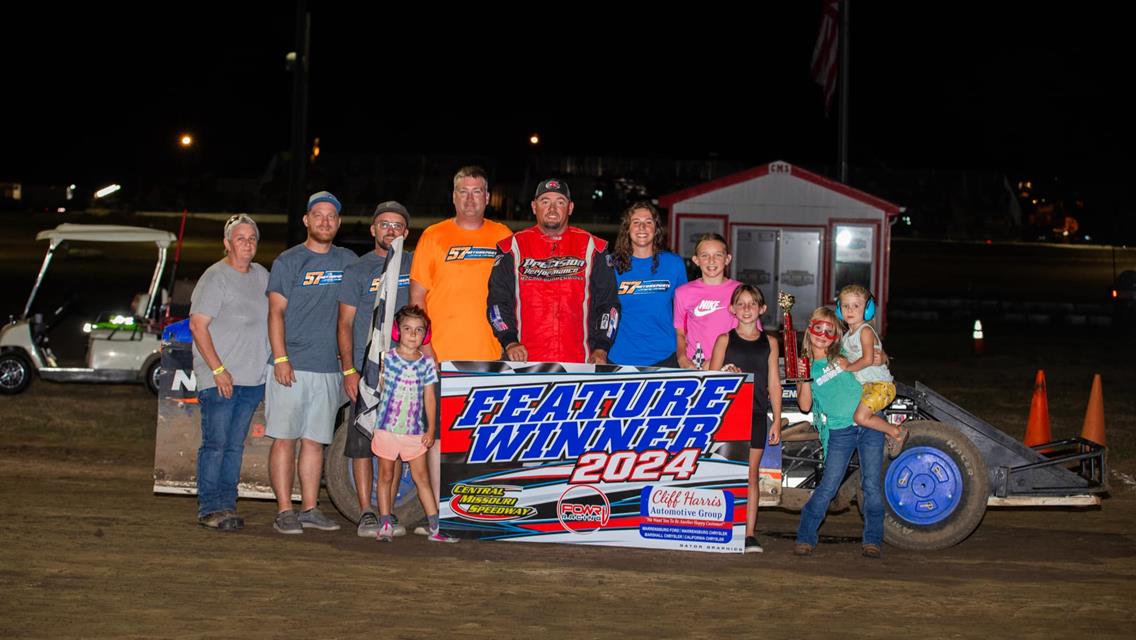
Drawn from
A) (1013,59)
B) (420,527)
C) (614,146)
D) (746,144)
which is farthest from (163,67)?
(420,527)

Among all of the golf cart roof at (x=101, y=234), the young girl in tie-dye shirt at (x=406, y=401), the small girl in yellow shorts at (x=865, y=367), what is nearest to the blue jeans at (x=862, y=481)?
the small girl in yellow shorts at (x=865, y=367)

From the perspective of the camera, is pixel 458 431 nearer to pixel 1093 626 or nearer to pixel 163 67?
pixel 1093 626

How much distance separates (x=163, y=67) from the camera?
80688 mm

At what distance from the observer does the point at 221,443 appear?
744cm

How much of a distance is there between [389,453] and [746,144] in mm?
78532

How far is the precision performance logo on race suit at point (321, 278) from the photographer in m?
7.29

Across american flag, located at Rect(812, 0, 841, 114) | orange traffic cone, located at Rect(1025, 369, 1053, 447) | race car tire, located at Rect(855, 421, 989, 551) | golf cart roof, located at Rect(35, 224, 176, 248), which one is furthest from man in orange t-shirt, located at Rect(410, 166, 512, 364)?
american flag, located at Rect(812, 0, 841, 114)

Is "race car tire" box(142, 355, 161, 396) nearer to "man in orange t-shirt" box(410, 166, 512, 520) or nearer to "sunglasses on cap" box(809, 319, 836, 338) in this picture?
"man in orange t-shirt" box(410, 166, 512, 520)

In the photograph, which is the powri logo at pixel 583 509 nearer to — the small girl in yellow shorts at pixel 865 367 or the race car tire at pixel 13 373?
the small girl in yellow shorts at pixel 865 367

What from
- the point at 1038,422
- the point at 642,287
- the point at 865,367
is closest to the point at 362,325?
the point at 642,287

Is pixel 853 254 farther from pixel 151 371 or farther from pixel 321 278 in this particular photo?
pixel 321 278

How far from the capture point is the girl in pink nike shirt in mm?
7234

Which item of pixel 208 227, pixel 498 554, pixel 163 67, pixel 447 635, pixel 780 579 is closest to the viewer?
pixel 447 635

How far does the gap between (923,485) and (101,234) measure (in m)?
10.0
